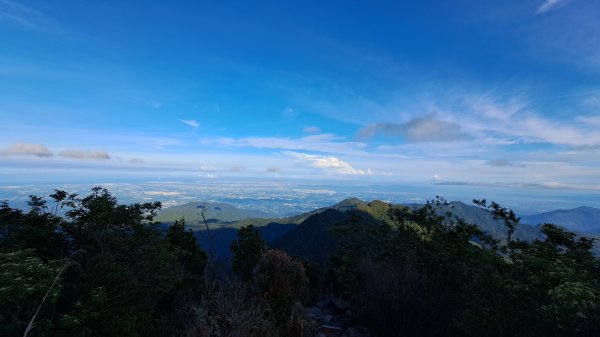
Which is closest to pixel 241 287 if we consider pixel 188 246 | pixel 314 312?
pixel 314 312

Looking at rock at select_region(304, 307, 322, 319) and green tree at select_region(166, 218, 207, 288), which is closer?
rock at select_region(304, 307, 322, 319)

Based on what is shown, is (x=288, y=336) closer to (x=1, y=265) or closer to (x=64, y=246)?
(x=1, y=265)

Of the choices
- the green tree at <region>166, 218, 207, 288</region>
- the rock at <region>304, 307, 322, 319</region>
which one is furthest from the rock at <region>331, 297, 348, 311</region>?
the green tree at <region>166, 218, 207, 288</region>

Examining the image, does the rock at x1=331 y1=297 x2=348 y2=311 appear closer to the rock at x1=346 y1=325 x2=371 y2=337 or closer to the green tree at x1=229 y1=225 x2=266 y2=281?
the rock at x1=346 y1=325 x2=371 y2=337

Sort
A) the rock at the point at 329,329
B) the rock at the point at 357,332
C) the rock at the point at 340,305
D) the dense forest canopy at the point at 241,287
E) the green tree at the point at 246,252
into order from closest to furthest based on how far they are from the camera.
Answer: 1. the dense forest canopy at the point at 241,287
2. the rock at the point at 357,332
3. the rock at the point at 329,329
4. the rock at the point at 340,305
5. the green tree at the point at 246,252

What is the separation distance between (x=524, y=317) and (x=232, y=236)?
192m

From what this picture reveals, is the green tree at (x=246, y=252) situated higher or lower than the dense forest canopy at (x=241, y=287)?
lower

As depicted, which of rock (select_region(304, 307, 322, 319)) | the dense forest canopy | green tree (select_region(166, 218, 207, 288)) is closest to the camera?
the dense forest canopy

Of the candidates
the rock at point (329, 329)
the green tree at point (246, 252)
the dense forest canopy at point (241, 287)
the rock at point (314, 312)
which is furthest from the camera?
the green tree at point (246, 252)

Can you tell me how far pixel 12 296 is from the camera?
5.39m

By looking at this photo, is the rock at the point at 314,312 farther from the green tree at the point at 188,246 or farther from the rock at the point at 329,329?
the green tree at the point at 188,246

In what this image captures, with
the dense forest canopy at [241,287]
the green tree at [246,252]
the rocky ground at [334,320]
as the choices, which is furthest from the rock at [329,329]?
the green tree at [246,252]

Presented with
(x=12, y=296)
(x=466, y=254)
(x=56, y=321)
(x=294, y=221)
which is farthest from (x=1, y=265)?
(x=294, y=221)

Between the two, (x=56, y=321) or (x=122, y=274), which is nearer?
(x=56, y=321)
